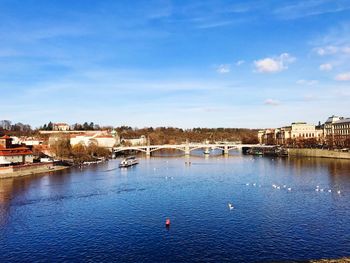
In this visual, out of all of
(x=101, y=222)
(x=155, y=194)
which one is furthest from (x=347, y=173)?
(x=101, y=222)

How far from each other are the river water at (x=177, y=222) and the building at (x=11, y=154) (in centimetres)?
1291

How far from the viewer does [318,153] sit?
3521 inches

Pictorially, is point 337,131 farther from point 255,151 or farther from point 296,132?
point 255,151

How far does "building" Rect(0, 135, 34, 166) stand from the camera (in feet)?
188

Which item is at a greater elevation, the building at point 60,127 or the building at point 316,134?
the building at point 60,127

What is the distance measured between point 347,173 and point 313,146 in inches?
2070

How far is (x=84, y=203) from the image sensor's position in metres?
35.2

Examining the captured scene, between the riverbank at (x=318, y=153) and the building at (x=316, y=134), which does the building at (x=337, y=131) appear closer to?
the building at (x=316, y=134)

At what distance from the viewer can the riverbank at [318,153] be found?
260 ft

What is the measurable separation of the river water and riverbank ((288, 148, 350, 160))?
34840 millimetres

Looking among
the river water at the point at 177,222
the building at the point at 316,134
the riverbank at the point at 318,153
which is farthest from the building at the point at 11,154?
the building at the point at 316,134

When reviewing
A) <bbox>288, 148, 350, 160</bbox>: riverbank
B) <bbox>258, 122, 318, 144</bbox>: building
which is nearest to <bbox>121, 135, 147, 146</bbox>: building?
<bbox>258, 122, 318, 144</bbox>: building

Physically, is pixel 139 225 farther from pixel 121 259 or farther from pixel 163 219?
pixel 121 259

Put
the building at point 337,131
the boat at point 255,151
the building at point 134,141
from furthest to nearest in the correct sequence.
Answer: the building at point 134,141
the boat at point 255,151
the building at point 337,131
